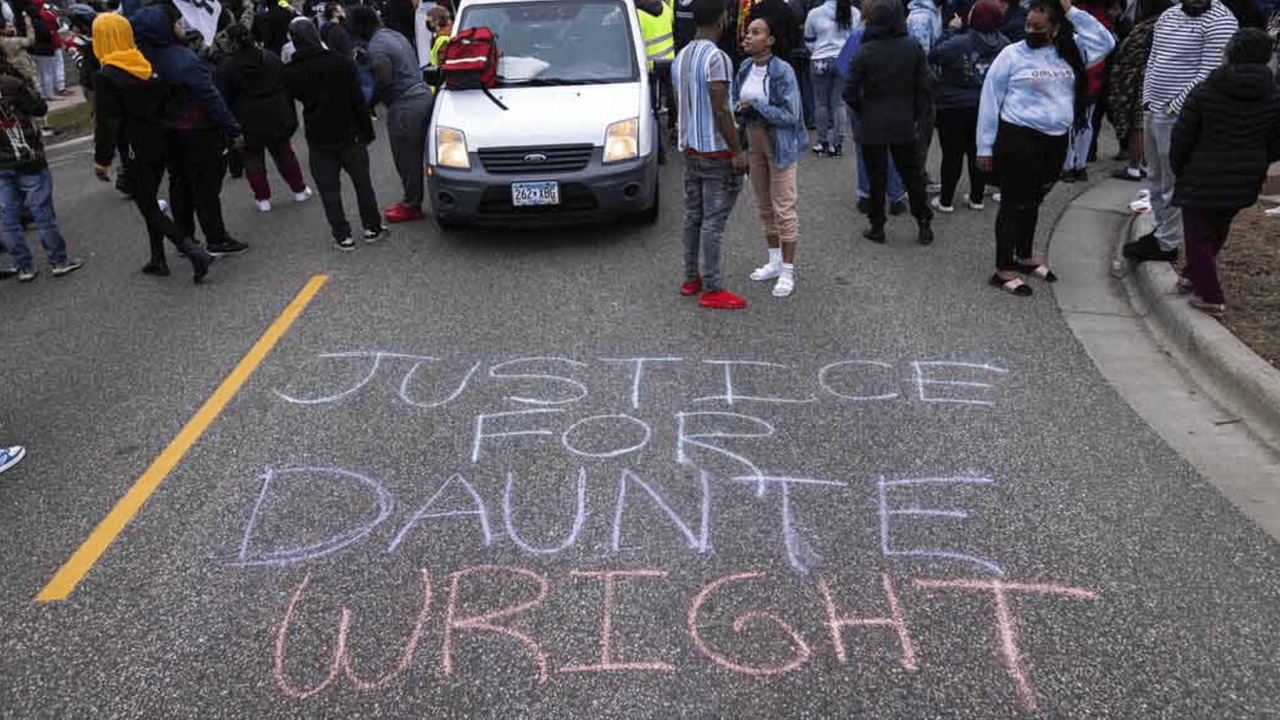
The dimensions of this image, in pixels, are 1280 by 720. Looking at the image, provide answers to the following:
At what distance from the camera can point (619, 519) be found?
386cm

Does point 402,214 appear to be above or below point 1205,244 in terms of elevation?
below

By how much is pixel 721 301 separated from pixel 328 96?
3732mm

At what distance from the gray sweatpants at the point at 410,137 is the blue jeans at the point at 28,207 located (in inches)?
106

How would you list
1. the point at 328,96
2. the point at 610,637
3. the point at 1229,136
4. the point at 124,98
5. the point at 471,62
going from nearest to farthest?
the point at 610,637, the point at 1229,136, the point at 124,98, the point at 328,96, the point at 471,62

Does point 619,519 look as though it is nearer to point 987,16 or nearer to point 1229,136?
point 1229,136

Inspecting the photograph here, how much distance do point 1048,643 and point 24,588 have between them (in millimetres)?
3803

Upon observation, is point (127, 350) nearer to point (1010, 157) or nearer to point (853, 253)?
point (853, 253)

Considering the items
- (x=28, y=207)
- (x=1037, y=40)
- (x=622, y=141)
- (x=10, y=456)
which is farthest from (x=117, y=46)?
(x=1037, y=40)

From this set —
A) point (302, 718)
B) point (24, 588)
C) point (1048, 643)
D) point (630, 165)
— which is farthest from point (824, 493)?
point (630, 165)

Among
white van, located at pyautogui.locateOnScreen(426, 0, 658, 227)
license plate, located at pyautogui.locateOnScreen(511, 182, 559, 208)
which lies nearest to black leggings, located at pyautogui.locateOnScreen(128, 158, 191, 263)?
white van, located at pyautogui.locateOnScreen(426, 0, 658, 227)

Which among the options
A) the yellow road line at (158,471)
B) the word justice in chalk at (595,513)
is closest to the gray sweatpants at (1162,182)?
the word justice in chalk at (595,513)

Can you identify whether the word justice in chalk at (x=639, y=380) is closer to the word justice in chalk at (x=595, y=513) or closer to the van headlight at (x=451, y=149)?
the word justice in chalk at (x=595, y=513)

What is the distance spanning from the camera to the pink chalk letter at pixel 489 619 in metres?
3.10

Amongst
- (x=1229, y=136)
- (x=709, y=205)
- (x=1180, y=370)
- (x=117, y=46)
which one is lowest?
(x=1180, y=370)
